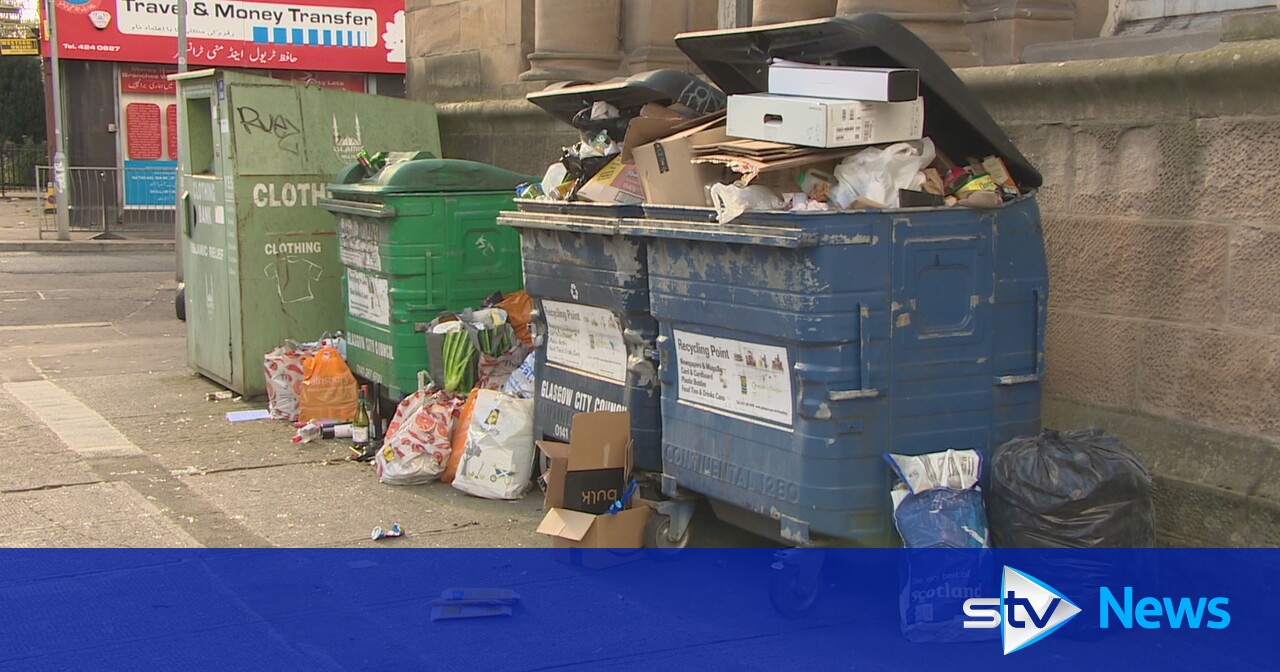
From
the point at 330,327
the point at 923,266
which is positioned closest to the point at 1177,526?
the point at 923,266

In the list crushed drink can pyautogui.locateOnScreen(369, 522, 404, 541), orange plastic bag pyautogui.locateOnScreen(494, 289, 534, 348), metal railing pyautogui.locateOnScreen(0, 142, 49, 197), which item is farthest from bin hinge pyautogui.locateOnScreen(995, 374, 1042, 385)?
metal railing pyautogui.locateOnScreen(0, 142, 49, 197)

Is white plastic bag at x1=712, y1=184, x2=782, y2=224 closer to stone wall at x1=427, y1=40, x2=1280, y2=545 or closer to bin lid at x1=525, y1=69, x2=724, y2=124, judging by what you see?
bin lid at x1=525, y1=69, x2=724, y2=124

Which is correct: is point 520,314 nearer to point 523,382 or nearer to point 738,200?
point 523,382

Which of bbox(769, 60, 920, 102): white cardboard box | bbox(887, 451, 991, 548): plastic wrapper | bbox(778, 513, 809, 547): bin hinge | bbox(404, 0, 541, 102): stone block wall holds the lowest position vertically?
bbox(778, 513, 809, 547): bin hinge

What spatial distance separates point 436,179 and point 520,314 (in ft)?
2.90

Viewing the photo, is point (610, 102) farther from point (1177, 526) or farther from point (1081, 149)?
point (1177, 526)

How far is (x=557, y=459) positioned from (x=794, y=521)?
1.14 meters

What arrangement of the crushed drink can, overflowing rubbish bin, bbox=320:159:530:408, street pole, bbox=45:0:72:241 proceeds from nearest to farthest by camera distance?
1. the crushed drink can
2. overflowing rubbish bin, bbox=320:159:530:408
3. street pole, bbox=45:0:72:241

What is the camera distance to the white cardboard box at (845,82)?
470 cm

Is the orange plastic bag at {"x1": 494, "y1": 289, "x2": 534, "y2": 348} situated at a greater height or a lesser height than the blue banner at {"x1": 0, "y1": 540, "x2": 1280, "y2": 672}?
greater

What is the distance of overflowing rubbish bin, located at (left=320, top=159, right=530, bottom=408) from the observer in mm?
7367

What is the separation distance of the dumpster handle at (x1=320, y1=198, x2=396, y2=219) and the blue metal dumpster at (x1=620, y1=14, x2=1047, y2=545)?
234 centimetres

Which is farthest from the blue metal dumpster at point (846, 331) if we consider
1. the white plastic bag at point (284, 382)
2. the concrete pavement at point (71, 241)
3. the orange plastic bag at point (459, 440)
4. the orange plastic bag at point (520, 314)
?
the concrete pavement at point (71, 241)

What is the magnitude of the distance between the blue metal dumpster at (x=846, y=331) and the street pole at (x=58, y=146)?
19.4 m
